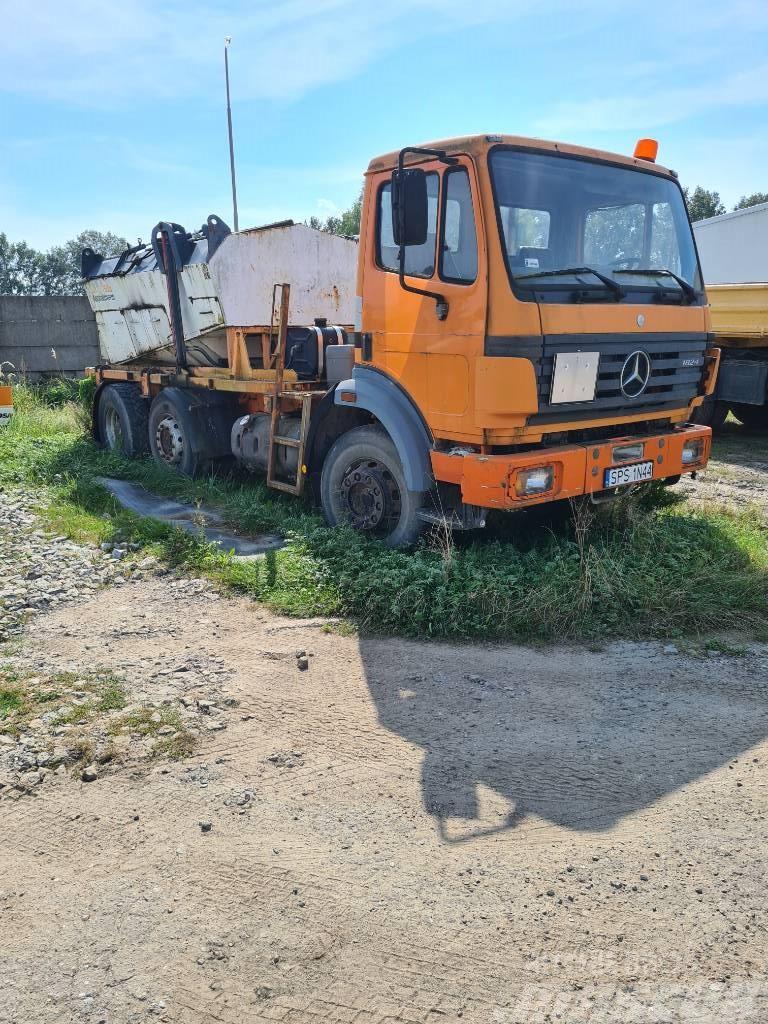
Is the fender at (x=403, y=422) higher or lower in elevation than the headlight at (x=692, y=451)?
higher

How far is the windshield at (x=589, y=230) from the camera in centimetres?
480

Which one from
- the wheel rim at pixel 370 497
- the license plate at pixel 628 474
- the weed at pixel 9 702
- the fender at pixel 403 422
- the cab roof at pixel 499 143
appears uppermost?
the cab roof at pixel 499 143

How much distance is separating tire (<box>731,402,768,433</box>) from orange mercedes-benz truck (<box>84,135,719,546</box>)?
257 inches

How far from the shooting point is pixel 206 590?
554 centimetres

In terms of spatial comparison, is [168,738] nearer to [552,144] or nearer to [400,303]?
[400,303]

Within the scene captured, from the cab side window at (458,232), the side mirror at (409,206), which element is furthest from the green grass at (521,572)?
the side mirror at (409,206)

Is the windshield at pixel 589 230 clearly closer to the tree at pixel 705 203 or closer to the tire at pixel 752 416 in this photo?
the tire at pixel 752 416

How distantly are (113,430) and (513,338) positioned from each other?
6.82 m

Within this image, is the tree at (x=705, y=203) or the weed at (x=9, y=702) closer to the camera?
the weed at (x=9, y=702)

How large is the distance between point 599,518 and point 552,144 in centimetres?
249

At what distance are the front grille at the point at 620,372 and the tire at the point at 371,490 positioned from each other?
115 cm

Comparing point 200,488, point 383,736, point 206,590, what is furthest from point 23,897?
point 200,488

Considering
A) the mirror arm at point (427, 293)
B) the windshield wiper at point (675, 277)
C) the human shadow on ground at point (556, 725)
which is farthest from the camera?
the windshield wiper at point (675, 277)

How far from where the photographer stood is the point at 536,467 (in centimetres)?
488
